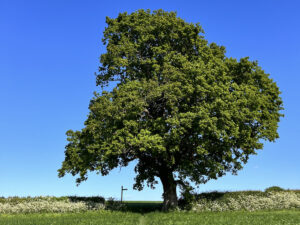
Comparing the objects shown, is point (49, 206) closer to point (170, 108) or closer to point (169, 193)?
point (169, 193)

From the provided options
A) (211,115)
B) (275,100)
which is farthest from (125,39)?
(275,100)

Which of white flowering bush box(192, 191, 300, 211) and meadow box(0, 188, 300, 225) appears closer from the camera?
meadow box(0, 188, 300, 225)

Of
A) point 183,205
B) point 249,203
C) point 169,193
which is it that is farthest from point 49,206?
point 249,203

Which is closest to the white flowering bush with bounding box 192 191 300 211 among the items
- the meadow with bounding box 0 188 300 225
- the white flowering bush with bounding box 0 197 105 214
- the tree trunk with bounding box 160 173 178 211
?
the meadow with bounding box 0 188 300 225

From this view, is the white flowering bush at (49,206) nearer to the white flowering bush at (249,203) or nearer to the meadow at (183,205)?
the meadow at (183,205)

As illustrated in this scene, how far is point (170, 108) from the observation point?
32.2 m

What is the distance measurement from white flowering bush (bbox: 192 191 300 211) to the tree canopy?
312 cm

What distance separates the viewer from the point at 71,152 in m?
32.9

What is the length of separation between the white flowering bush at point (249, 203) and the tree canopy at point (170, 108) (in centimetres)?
312

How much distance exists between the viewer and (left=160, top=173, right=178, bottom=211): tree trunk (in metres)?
33.1

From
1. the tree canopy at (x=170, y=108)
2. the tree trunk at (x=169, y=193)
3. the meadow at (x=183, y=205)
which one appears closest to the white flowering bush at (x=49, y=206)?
the meadow at (x=183, y=205)

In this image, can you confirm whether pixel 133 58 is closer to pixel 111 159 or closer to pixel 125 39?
pixel 125 39

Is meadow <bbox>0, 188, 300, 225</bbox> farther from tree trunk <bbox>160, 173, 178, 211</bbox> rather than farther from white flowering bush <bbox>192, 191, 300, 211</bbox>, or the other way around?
tree trunk <bbox>160, 173, 178, 211</bbox>

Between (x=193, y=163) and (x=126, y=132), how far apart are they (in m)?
8.50
